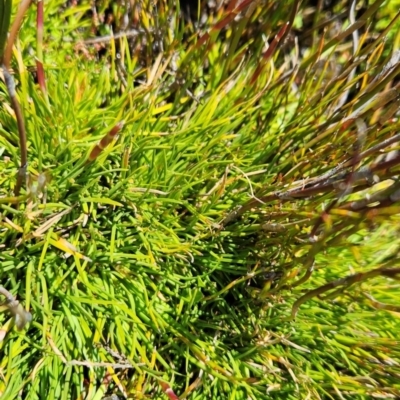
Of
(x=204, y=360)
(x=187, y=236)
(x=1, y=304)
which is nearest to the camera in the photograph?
(x=1, y=304)

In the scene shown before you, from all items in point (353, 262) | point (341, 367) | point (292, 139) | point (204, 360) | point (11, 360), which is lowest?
point (11, 360)

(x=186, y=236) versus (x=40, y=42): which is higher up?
(x=40, y=42)

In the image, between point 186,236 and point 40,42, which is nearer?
point 40,42

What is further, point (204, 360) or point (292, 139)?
point (292, 139)

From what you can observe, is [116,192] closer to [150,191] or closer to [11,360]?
[150,191]

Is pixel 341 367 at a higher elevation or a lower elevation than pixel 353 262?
lower

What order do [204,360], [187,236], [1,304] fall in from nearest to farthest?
[1,304], [204,360], [187,236]

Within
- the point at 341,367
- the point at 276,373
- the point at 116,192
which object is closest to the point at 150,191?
the point at 116,192
